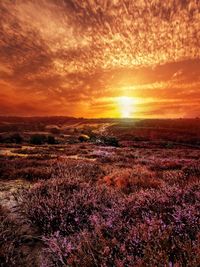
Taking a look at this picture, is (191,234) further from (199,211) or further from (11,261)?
(11,261)

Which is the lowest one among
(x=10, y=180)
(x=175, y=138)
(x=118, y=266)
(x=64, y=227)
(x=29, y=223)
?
(x=175, y=138)

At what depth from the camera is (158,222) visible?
7.87 ft

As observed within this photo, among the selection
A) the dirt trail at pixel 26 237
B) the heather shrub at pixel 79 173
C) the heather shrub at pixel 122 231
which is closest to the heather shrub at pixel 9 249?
the dirt trail at pixel 26 237

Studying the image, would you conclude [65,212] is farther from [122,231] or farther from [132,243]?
[132,243]

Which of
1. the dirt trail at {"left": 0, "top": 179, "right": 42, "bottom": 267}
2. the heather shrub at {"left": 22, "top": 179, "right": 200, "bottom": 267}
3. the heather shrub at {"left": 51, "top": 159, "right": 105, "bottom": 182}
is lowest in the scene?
the heather shrub at {"left": 51, "top": 159, "right": 105, "bottom": 182}

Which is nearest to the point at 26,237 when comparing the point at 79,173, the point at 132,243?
the point at 132,243

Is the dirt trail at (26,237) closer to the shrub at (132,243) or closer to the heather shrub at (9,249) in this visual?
the heather shrub at (9,249)

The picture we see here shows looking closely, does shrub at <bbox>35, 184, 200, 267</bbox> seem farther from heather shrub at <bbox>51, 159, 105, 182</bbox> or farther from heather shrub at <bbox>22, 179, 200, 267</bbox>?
heather shrub at <bbox>51, 159, 105, 182</bbox>

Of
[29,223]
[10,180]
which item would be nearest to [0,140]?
[10,180]

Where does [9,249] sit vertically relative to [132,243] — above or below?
below

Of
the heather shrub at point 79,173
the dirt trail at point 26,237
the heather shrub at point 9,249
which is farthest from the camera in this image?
the heather shrub at point 79,173

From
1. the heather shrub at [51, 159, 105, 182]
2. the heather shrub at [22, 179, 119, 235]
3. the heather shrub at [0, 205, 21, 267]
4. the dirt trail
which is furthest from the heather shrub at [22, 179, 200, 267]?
the heather shrub at [51, 159, 105, 182]

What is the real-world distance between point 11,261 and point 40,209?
1.06 meters

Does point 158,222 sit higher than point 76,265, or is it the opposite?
point 158,222
